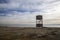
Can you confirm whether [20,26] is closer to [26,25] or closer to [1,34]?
[26,25]

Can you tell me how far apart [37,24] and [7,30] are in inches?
15.5

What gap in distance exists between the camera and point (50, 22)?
5.81ft

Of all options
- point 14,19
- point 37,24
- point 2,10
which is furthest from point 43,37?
point 2,10

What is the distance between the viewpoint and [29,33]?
175cm

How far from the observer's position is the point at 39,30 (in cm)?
176

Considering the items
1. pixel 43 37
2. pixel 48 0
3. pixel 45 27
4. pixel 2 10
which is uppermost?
pixel 48 0

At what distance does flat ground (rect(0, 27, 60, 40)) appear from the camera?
5.66 feet

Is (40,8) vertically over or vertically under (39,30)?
over

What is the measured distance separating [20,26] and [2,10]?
0.32 metres

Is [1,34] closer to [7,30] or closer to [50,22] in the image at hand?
[7,30]

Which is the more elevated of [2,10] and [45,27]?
[2,10]

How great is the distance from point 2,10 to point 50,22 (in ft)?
2.12

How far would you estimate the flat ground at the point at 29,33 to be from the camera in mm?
1725

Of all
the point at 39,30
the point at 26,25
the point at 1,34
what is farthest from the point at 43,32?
the point at 1,34
